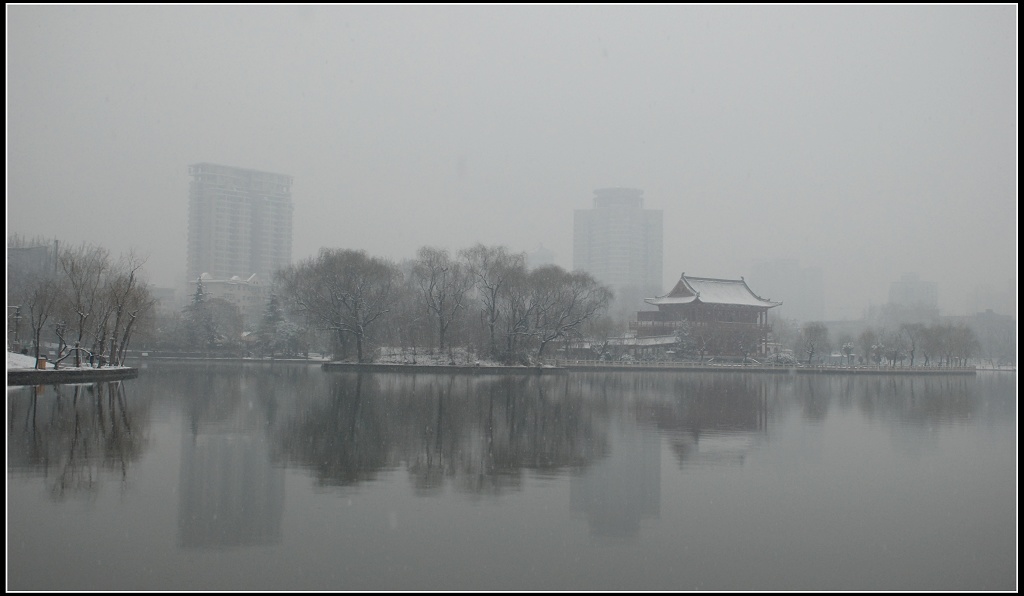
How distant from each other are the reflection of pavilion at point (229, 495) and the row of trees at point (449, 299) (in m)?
33.6

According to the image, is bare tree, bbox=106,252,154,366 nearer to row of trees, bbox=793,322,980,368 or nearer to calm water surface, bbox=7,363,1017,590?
calm water surface, bbox=7,363,1017,590

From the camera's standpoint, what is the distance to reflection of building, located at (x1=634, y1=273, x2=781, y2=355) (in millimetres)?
58562

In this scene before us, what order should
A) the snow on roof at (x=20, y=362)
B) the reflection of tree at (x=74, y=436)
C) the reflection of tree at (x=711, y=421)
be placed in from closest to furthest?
1. the reflection of tree at (x=74, y=436)
2. the reflection of tree at (x=711, y=421)
3. the snow on roof at (x=20, y=362)

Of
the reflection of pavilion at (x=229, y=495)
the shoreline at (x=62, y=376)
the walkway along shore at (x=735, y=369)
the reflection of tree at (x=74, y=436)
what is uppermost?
the shoreline at (x=62, y=376)

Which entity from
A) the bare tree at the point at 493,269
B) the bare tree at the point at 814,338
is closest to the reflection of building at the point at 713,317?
the bare tree at the point at 814,338

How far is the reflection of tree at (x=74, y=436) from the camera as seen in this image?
977 cm

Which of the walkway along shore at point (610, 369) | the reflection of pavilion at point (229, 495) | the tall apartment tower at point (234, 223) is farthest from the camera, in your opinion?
the tall apartment tower at point (234, 223)

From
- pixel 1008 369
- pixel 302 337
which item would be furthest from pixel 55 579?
pixel 1008 369

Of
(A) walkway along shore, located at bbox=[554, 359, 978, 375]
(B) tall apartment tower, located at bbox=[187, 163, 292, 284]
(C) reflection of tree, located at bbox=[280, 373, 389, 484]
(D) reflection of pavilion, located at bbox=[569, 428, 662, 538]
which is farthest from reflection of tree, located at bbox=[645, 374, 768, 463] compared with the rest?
(B) tall apartment tower, located at bbox=[187, 163, 292, 284]

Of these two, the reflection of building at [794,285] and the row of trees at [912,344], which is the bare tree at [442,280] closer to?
the row of trees at [912,344]

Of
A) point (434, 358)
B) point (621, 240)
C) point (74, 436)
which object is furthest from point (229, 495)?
point (621, 240)

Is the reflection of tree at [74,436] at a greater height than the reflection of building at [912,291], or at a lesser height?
lesser

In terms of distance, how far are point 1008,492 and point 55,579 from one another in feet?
32.2

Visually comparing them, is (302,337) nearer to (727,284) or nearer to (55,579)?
(727,284)
